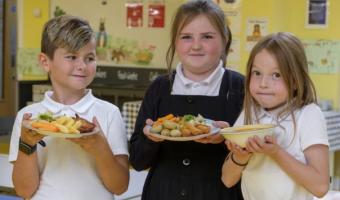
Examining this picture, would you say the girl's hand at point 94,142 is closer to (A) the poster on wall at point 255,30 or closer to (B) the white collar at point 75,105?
(B) the white collar at point 75,105

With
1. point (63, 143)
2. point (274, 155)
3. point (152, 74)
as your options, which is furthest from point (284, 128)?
point (152, 74)

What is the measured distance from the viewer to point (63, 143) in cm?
176

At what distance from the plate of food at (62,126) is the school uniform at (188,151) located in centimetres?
21

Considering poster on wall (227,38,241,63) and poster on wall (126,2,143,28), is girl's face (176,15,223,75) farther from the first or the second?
poster on wall (126,2,143,28)

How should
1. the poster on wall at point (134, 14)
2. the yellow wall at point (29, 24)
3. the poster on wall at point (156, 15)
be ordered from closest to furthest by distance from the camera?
the poster on wall at point (156, 15) < the poster on wall at point (134, 14) < the yellow wall at point (29, 24)

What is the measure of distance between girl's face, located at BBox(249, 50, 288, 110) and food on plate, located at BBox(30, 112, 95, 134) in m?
0.45

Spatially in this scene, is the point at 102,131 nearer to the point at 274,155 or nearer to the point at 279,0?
the point at 274,155

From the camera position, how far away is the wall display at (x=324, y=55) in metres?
4.94

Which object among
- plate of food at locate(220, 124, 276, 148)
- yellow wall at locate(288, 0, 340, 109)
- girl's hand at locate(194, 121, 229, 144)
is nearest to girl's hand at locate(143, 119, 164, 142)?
girl's hand at locate(194, 121, 229, 144)

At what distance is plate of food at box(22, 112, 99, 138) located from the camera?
155 centimetres

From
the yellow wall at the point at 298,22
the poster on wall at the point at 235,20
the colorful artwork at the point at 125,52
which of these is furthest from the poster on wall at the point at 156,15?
the yellow wall at the point at 298,22

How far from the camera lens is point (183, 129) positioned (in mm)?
1594

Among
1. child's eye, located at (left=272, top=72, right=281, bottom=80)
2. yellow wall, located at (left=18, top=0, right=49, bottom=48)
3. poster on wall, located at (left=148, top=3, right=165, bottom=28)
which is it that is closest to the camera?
child's eye, located at (left=272, top=72, right=281, bottom=80)

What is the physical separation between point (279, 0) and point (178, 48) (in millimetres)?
3498
